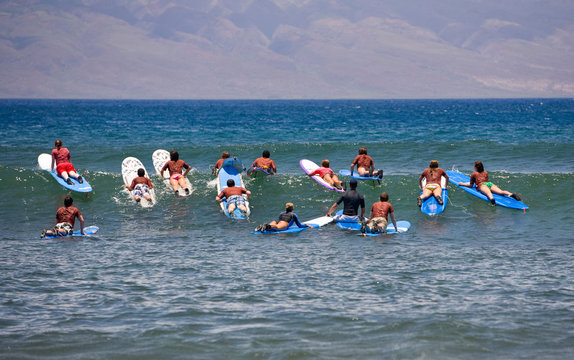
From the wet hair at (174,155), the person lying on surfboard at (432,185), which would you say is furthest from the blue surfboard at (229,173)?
the person lying on surfboard at (432,185)

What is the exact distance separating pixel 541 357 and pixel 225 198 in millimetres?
11624

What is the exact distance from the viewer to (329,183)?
22312 millimetres

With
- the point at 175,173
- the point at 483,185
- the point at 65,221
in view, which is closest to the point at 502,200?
the point at 483,185

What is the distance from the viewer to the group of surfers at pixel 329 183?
16703 millimetres

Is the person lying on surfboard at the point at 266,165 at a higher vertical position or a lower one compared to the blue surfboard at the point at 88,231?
higher

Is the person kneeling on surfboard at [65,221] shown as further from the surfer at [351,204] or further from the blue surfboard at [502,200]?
the blue surfboard at [502,200]

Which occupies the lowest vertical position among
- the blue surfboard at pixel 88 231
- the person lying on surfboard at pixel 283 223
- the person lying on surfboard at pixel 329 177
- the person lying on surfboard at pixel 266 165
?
the blue surfboard at pixel 88 231

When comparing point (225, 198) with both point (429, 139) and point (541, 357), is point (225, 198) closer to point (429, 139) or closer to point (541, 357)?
point (541, 357)

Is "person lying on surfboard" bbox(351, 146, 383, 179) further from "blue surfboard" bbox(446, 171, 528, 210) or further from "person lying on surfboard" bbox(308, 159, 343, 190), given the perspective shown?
"blue surfboard" bbox(446, 171, 528, 210)

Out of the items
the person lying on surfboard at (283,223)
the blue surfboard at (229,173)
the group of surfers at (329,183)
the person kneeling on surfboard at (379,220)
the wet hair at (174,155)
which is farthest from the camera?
the blue surfboard at (229,173)

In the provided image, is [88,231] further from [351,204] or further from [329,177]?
[329,177]

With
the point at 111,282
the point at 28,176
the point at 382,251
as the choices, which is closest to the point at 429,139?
the point at 28,176

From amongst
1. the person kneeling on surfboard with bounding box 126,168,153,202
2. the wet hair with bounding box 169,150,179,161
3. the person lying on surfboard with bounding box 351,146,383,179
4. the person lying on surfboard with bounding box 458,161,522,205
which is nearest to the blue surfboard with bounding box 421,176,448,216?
the person lying on surfboard with bounding box 458,161,522,205

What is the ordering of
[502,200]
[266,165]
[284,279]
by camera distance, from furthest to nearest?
[266,165]
[502,200]
[284,279]
